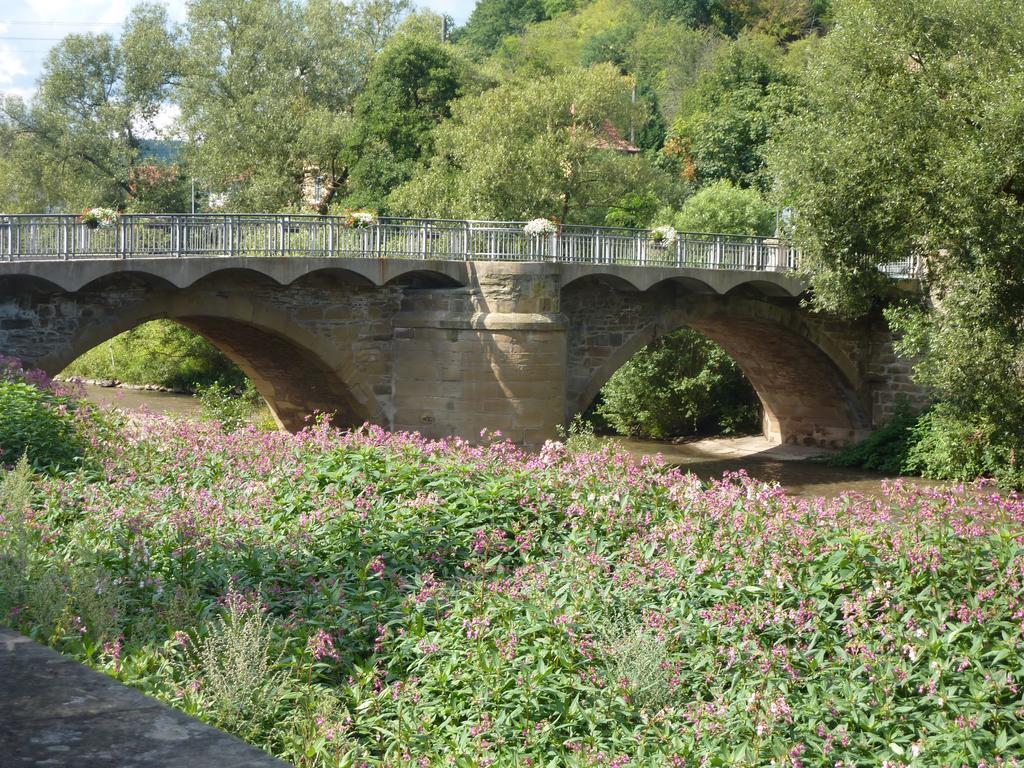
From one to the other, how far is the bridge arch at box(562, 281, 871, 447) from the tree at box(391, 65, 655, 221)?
20.6ft

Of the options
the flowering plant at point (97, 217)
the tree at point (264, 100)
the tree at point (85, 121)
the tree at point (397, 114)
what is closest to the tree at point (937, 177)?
the flowering plant at point (97, 217)

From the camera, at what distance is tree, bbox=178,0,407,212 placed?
3681 centimetres

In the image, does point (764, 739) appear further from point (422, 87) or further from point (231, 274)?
point (422, 87)

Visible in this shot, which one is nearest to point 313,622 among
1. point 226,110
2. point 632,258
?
point 632,258

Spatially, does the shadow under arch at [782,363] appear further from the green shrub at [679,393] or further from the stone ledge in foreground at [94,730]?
the stone ledge in foreground at [94,730]

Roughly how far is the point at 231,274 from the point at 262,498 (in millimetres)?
10036

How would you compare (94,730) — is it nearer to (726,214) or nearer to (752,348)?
(752,348)

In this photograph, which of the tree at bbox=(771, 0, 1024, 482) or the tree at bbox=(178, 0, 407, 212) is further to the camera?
the tree at bbox=(178, 0, 407, 212)

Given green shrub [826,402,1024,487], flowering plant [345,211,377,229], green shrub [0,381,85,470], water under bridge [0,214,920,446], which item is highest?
flowering plant [345,211,377,229]

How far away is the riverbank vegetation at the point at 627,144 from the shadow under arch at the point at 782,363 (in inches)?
57.1

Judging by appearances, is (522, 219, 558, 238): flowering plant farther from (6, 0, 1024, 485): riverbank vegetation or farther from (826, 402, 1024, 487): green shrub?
(826, 402, 1024, 487): green shrub

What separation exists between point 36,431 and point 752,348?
67.8 ft

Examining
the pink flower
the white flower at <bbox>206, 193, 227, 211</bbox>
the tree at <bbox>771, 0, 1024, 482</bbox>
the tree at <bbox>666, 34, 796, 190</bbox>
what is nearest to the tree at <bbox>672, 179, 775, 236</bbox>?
the tree at <bbox>666, 34, 796, 190</bbox>

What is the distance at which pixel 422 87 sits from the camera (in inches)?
1495
